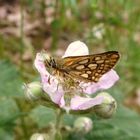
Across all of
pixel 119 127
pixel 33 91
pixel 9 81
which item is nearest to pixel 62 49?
pixel 9 81

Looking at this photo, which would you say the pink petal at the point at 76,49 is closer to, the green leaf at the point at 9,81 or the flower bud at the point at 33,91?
the flower bud at the point at 33,91

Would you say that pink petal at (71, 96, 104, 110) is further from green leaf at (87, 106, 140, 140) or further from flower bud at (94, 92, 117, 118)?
green leaf at (87, 106, 140, 140)

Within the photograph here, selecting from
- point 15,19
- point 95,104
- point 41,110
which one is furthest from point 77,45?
point 15,19

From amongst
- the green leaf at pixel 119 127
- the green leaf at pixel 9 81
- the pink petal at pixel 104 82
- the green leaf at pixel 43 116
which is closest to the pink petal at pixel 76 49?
the pink petal at pixel 104 82

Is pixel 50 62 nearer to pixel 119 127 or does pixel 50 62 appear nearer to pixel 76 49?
pixel 76 49

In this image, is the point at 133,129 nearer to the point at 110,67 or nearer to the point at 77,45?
the point at 77,45
